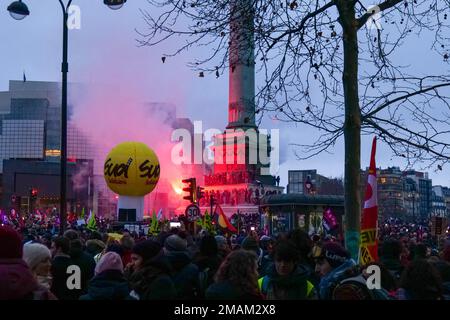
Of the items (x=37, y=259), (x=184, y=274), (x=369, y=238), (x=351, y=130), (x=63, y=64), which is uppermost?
(x=63, y=64)

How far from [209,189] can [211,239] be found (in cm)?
8702

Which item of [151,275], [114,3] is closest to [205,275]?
[151,275]

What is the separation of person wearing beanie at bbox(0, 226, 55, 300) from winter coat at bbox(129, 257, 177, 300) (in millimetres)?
1734

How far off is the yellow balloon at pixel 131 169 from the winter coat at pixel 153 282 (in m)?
28.6

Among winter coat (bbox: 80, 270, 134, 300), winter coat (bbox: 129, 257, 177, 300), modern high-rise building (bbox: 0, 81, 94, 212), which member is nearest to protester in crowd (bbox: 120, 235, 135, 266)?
winter coat (bbox: 129, 257, 177, 300)

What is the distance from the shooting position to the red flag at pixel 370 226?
8281 mm

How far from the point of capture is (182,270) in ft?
25.7

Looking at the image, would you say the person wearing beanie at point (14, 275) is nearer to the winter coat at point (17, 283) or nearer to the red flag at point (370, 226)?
the winter coat at point (17, 283)

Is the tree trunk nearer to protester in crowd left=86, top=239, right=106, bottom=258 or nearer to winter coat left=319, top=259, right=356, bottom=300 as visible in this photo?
winter coat left=319, top=259, right=356, bottom=300

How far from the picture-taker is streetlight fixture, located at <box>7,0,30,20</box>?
16.1m

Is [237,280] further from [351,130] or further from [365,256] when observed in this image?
[351,130]

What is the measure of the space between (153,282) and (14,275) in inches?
85.0
